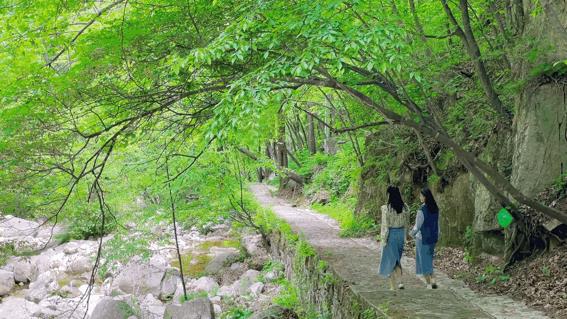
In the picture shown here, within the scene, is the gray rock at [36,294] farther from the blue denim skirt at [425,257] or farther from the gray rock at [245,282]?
the blue denim skirt at [425,257]

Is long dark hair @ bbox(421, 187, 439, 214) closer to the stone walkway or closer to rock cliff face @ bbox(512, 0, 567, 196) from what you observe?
the stone walkway

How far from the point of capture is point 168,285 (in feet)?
51.6

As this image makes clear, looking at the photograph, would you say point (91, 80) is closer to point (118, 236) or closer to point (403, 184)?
point (118, 236)

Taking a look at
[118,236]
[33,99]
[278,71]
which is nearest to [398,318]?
[278,71]

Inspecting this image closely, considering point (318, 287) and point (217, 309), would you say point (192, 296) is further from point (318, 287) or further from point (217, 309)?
point (318, 287)

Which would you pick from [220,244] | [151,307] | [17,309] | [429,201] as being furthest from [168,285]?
[429,201]

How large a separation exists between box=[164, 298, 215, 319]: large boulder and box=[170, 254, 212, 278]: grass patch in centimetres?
527

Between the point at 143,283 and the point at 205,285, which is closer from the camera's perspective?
the point at 205,285

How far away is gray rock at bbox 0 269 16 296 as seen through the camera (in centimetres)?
1666

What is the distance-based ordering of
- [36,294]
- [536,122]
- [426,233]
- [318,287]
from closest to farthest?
[426,233] → [536,122] → [318,287] → [36,294]

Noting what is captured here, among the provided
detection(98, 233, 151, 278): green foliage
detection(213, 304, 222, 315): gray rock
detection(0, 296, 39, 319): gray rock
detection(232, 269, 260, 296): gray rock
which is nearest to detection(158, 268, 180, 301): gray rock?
detection(232, 269, 260, 296): gray rock

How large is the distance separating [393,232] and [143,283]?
10.1 metres

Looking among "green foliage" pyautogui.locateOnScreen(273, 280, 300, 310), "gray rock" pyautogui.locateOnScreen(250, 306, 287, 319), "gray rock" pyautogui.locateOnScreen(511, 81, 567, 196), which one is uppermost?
"gray rock" pyautogui.locateOnScreen(511, 81, 567, 196)

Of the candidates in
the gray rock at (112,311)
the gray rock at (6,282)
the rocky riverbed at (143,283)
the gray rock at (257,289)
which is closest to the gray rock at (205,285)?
the rocky riverbed at (143,283)
